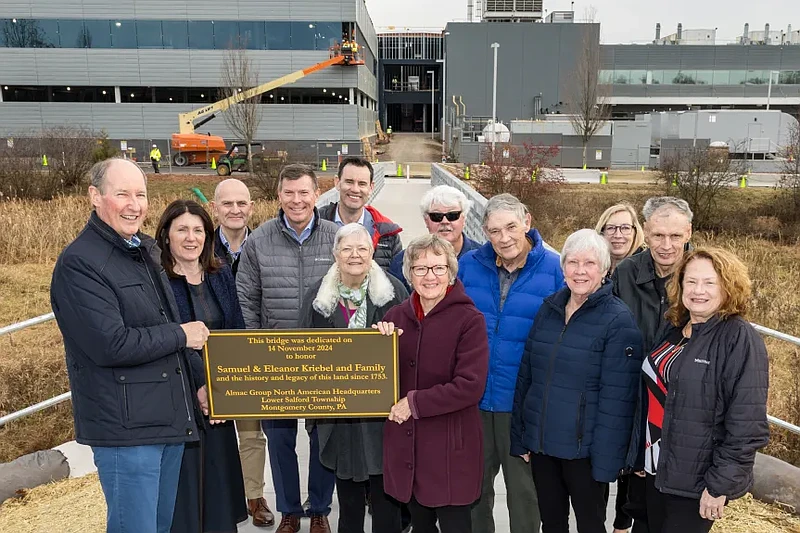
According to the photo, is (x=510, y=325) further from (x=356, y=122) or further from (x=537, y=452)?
(x=356, y=122)

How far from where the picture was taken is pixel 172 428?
3.04 metres

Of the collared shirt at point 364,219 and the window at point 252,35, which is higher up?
the window at point 252,35

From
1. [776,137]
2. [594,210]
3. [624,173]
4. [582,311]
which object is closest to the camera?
[582,311]

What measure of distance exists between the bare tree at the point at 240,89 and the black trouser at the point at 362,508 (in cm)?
3701

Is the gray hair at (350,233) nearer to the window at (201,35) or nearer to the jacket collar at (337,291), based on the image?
the jacket collar at (337,291)

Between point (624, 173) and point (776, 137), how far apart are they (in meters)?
12.9

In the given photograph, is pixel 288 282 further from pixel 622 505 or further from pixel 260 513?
pixel 622 505

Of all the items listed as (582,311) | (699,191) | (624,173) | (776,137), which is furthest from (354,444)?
(776,137)

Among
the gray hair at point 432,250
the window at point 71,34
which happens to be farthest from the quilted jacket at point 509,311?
the window at point 71,34

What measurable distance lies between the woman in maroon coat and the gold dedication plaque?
155 mm

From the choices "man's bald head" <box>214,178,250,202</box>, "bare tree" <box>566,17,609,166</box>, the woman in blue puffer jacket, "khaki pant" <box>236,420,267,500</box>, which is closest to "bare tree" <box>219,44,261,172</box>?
"bare tree" <box>566,17,609,166</box>

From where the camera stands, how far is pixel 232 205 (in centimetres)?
473

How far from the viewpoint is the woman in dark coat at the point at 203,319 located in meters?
3.57

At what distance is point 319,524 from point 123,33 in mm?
46357
